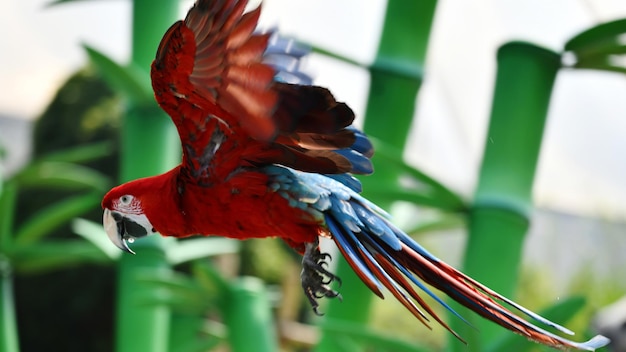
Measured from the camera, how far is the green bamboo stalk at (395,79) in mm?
1014

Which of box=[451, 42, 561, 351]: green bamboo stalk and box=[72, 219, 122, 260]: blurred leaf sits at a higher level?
box=[451, 42, 561, 351]: green bamboo stalk

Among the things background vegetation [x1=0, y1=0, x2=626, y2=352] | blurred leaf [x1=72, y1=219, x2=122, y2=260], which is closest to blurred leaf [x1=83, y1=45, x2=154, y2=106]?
background vegetation [x1=0, y1=0, x2=626, y2=352]

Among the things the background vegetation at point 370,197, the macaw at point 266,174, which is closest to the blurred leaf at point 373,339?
the background vegetation at point 370,197

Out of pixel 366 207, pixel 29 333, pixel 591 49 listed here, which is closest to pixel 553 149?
pixel 29 333

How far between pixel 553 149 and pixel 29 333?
1.62 metres

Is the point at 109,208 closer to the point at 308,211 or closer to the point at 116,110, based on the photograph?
the point at 308,211

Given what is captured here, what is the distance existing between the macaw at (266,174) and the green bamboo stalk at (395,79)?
15.0 inches

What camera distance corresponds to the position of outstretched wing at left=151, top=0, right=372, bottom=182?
49 centimetres

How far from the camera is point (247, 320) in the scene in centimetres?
109

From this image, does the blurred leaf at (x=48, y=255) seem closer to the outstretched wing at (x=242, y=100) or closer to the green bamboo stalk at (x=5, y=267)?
the green bamboo stalk at (x=5, y=267)

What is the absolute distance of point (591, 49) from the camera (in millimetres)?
776

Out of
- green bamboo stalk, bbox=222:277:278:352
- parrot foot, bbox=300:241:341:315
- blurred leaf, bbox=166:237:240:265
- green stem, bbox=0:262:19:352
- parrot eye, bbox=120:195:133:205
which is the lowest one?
green stem, bbox=0:262:19:352

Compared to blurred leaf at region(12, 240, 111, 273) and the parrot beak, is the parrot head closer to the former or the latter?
the parrot beak

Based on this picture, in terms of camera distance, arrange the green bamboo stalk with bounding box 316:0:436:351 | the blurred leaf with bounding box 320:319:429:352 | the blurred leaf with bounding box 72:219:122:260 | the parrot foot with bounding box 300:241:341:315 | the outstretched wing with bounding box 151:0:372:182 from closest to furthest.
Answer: the outstretched wing with bounding box 151:0:372:182 < the parrot foot with bounding box 300:241:341:315 < the blurred leaf with bounding box 320:319:429:352 < the green bamboo stalk with bounding box 316:0:436:351 < the blurred leaf with bounding box 72:219:122:260
